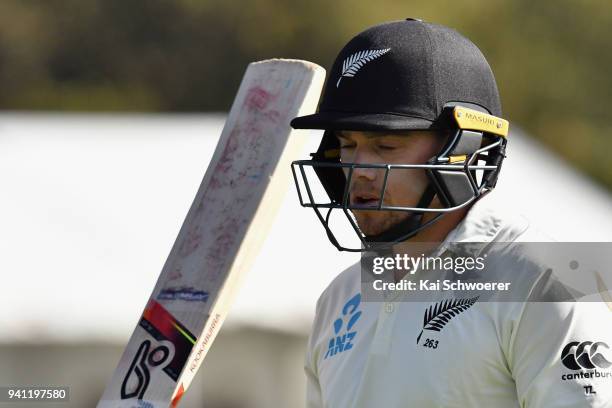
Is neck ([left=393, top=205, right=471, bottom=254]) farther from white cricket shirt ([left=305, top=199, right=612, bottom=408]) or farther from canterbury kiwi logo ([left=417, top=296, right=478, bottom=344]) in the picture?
canterbury kiwi logo ([left=417, top=296, right=478, bottom=344])

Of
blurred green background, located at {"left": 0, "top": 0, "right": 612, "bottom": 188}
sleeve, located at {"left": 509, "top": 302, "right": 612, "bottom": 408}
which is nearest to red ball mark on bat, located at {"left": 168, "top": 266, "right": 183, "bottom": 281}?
sleeve, located at {"left": 509, "top": 302, "right": 612, "bottom": 408}

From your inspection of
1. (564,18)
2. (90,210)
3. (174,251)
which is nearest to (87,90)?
(564,18)

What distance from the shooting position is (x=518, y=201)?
6.70 m

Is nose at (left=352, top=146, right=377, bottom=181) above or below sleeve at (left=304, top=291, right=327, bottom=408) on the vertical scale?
above

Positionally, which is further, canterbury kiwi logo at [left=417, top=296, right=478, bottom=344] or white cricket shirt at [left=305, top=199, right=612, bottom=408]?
canterbury kiwi logo at [left=417, top=296, right=478, bottom=344]

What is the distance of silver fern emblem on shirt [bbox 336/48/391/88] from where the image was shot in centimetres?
251

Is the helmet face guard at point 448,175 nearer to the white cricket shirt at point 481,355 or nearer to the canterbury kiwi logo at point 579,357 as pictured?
the white cricket shirt at point 481,355

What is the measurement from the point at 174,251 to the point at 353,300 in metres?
0.49

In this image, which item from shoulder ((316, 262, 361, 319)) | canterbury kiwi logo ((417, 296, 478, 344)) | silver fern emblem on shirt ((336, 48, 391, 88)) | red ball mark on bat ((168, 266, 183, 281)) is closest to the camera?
→ canterbury kiwi logo ((417, 296, 478, 344))

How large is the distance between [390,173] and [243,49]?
12.7m

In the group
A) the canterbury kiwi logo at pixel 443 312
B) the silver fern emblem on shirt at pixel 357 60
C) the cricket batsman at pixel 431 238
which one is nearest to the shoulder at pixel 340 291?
the cricket batsman at pixel 431 238

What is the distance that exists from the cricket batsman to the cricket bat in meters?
0.20

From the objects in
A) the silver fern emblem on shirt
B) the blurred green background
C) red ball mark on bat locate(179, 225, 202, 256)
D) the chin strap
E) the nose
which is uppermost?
the blurred green background

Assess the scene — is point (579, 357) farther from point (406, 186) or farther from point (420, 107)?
point (420, 107)
